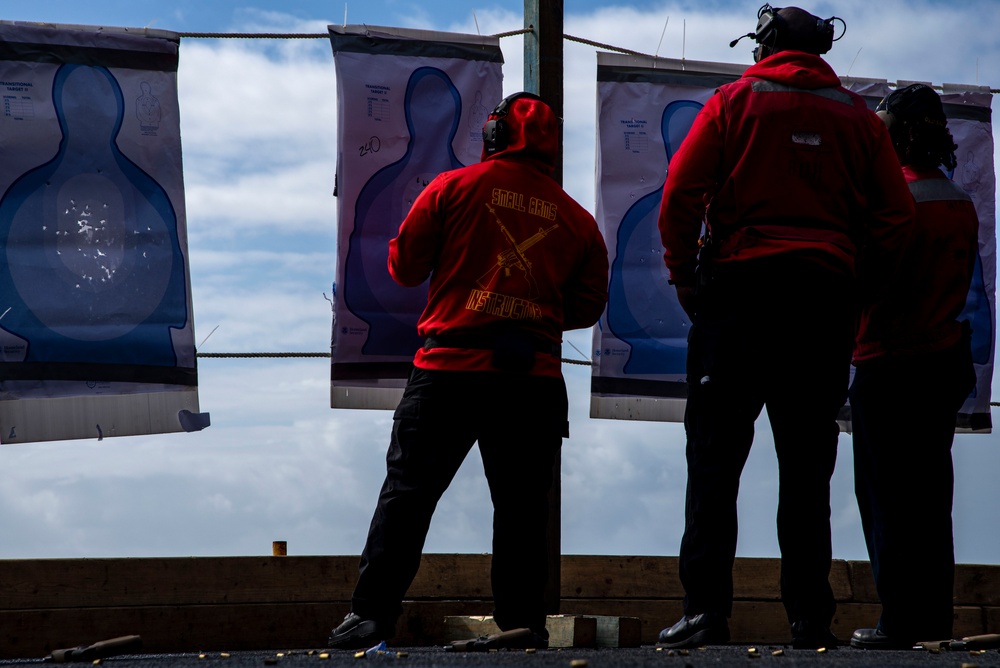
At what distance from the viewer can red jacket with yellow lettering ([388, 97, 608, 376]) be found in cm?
319

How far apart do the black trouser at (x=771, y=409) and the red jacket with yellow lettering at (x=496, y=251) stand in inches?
20.8

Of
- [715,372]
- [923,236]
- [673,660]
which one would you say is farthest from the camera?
[923,236]

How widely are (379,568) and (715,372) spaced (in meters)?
1.09

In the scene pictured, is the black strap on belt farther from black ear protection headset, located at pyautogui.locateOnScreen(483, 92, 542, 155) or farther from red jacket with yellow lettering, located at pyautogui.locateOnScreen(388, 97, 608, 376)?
black ear protection headset, located at pyautogui.locateOnScreen(483, 92, 542, 155)

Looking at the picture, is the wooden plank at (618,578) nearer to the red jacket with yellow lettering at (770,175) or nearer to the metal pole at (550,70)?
the metal pole at (550,70)

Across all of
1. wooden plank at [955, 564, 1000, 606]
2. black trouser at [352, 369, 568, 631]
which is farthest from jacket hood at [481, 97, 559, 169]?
wooden plank at [955, 564, 1000, 606]

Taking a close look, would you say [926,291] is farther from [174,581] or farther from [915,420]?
[174,581]

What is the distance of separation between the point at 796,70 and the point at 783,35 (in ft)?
0.52

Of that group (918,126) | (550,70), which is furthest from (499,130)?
(918,126)

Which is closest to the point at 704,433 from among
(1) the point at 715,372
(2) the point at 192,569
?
(1) the point at 715,372

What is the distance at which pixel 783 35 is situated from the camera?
3.08 metres

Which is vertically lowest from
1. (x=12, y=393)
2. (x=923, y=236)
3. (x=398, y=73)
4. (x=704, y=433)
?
(x=704, y=433)

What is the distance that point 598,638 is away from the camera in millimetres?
3570

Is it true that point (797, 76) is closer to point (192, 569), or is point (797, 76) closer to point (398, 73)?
point (398, 73)
